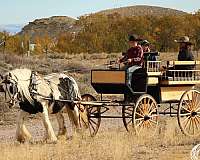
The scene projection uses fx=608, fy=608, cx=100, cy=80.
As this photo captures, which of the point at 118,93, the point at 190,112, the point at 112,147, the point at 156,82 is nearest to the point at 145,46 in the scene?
the point at 156,82

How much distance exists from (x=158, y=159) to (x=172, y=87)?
4490mm

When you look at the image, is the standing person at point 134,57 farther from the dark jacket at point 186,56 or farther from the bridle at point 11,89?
the bridle at point 11,89

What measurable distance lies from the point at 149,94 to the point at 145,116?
103 cm

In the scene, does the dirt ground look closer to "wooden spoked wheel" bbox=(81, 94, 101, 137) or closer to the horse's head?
"wooden spoked wheel" bbox=(81, 94, 101, 137)

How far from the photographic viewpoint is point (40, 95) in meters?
13.3

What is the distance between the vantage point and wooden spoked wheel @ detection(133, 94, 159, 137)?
1419 centimetres

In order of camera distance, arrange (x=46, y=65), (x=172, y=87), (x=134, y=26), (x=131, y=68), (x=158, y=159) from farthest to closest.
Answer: (x=134, y=26)
(x=46, y=65)
(x=172, y=87)
(x=131, y=68)
(x=158, y=159)

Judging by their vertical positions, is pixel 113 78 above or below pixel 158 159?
above

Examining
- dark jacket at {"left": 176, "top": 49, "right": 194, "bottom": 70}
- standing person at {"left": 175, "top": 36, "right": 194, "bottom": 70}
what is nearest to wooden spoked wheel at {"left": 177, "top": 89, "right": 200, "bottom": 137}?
dark jacket at {"left": 176, "top": 49, "right": 194, "bottom": 70}

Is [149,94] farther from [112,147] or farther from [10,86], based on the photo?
[10,86]

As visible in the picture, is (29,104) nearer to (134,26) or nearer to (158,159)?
(158,159)

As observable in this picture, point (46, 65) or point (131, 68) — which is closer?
point (131, 68)

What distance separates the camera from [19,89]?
42.4 ft

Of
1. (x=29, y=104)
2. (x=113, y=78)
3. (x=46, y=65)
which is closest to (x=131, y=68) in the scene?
(x=113, y=78)
